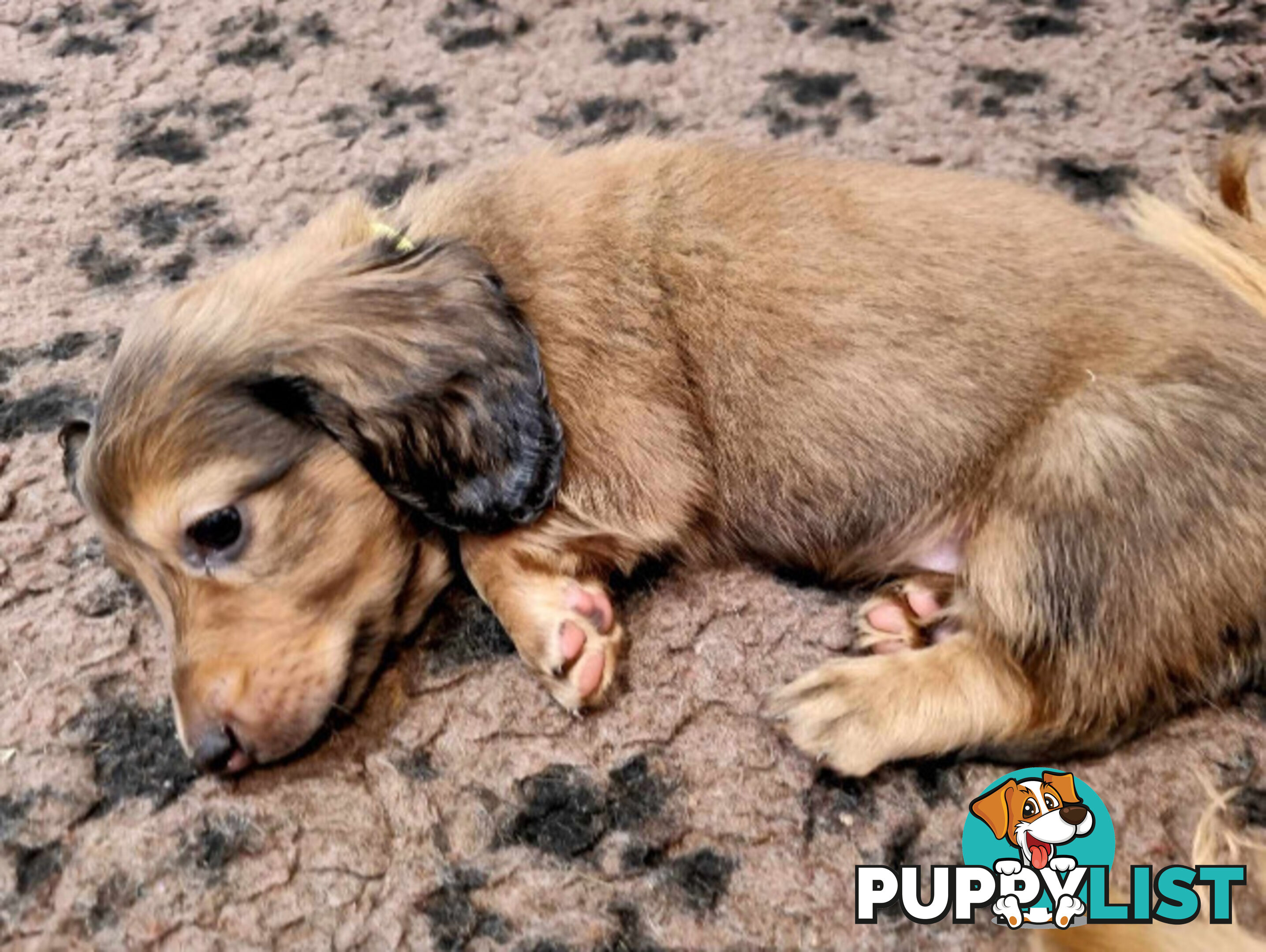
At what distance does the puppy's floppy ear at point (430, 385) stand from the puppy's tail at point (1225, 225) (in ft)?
3.25

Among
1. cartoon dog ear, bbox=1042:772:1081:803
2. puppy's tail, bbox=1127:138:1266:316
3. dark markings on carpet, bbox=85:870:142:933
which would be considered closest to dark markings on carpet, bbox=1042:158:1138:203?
puppy's tail, bbox=1127:138:1266:316

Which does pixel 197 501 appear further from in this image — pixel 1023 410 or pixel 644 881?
pixel 1023 410

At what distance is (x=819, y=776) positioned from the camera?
141cm

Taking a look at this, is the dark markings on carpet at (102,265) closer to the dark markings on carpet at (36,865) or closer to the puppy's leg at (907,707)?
the dark markings on carpet at (36,865)

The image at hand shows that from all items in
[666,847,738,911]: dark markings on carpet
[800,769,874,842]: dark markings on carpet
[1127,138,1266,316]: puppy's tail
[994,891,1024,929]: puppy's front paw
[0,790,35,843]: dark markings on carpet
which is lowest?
[0,790,35,843]: dark markings on carpet

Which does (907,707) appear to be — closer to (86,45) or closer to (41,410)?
(41,410)

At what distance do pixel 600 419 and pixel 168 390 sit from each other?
545mm

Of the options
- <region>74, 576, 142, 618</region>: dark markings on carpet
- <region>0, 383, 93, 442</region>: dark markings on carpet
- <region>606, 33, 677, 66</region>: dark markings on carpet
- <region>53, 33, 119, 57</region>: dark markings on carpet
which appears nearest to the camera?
<region>74, 576, 142, 618</region>: dark markings on carpet

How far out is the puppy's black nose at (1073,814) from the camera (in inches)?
52.1

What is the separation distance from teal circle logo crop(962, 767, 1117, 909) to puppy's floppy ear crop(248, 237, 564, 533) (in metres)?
0.69

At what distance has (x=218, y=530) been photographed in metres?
1.36

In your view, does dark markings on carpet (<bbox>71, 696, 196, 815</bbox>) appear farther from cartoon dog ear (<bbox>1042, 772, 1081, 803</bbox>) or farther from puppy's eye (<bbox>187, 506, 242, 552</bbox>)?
cartoon dog ear (<bbox>1042, 772, 1081, 803</bbox>)

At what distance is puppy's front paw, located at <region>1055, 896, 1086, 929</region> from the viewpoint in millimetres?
1233

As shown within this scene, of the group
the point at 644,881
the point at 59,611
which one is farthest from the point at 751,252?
the point at 59,611
